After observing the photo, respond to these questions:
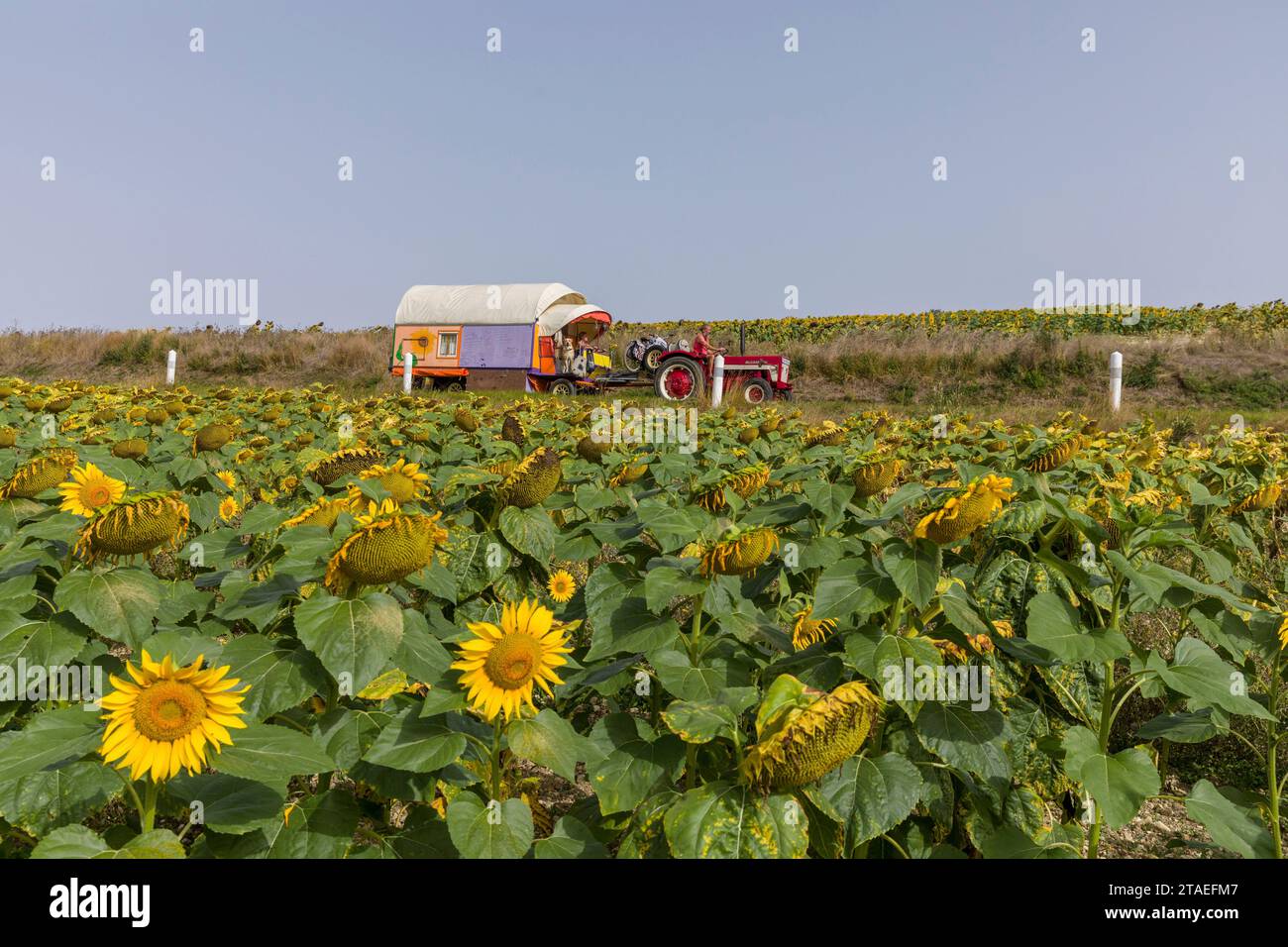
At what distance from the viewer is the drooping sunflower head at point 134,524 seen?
1637 mm

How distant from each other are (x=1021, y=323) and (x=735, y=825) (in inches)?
1384

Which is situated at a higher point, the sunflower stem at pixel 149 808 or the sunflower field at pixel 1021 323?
the sunflower field at pixel 1021 323

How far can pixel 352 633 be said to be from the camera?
157cm

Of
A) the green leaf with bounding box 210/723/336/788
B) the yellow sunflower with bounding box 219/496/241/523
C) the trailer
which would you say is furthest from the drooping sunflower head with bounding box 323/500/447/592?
the trailer

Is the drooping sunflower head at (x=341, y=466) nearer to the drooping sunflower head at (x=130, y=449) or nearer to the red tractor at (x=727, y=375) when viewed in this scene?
the drooping sunflower head at (x=130, y=449)

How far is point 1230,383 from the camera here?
690 inches

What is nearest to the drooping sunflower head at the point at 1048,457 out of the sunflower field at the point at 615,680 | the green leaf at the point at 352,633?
the sunflower field at the point at 615,680

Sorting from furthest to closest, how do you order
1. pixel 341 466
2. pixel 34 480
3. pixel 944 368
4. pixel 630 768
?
pixel 944 368 → pixel 341 466 → pixel 34 480 → pixel 630 768

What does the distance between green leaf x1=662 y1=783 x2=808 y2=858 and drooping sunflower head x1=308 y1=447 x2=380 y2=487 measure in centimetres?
194

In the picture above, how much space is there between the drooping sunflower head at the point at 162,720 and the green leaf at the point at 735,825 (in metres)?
0.73

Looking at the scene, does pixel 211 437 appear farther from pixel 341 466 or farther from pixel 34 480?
pixel 34 480

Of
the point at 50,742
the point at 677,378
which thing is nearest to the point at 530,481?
the point at 50,742

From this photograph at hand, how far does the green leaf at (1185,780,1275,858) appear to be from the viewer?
67.8 inches

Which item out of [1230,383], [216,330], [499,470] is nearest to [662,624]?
[499,470]
